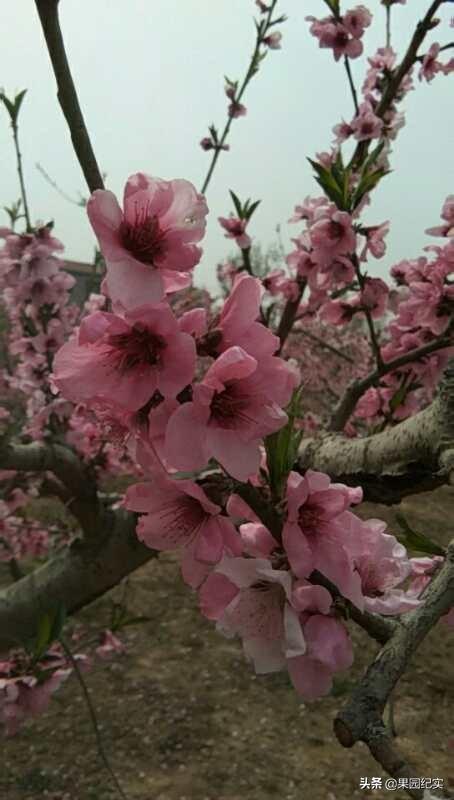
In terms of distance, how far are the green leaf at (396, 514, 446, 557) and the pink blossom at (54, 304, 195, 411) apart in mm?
458

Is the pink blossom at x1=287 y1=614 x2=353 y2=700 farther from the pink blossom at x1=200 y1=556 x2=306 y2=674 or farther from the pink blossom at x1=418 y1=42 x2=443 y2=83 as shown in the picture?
the pink blossom at x1=418 y1=42 x2=443 y2=83

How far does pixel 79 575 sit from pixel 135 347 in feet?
6.16

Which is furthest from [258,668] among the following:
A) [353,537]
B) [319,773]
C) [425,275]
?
[319,773]

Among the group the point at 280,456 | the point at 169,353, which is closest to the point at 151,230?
the point at 169,353

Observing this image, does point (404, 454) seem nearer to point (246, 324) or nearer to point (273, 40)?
point (246, 324)

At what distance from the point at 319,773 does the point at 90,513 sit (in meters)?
1.69

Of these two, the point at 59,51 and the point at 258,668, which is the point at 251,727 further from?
the point at 59,51

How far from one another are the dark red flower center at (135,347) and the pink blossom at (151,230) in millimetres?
47

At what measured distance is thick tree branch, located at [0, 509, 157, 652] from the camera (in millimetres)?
2209

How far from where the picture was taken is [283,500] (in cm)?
71

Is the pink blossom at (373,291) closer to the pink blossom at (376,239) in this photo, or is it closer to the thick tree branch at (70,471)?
the pink blossom at (376,239)

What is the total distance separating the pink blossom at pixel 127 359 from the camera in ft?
1.85

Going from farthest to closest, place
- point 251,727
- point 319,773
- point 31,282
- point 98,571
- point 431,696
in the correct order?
point 431,696 < point 251,727 < point 319,773 < point 31,282 < point 98,571

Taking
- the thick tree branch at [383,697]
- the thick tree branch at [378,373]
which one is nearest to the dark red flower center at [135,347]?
the thick tree branch at [383,697]
